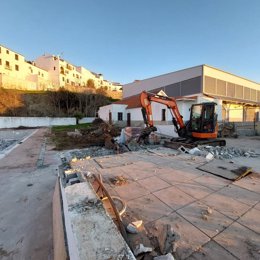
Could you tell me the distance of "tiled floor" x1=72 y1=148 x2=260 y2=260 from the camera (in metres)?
1.60

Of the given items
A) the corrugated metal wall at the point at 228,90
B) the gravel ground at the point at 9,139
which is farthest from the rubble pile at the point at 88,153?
the corrugated metal wall at the point at 228,90

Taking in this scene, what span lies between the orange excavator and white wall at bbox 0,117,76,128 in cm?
2312

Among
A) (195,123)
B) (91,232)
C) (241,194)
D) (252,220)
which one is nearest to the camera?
(91,232)

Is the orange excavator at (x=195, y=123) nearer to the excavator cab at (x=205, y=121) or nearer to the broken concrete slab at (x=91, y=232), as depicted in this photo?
the excavator cab at (x=205, y=121)

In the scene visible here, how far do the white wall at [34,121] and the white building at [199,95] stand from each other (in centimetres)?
720

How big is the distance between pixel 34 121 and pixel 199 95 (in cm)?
2594

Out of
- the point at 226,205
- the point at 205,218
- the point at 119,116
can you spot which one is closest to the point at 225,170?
the point at 226,205

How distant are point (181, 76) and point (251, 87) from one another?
14930 millimetres

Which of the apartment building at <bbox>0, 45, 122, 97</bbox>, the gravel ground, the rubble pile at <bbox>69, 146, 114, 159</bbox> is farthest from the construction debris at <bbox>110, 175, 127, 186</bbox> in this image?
the apartment building at <bbox>0, 45, 122, 97</bbox>

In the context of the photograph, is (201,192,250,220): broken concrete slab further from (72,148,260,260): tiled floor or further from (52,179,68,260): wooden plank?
(52,179,68,260): wooden plank

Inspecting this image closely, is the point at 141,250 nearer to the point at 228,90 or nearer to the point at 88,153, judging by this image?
the point at 88,153

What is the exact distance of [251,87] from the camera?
27344mm

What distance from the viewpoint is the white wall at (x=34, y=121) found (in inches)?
923

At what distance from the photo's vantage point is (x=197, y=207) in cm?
229
